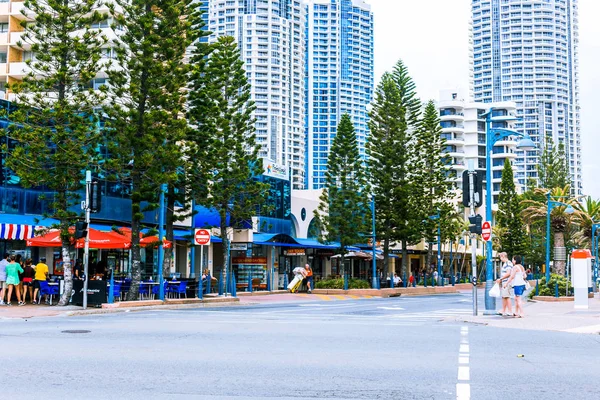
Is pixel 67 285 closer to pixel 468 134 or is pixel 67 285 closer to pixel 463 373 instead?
pixel 463 373

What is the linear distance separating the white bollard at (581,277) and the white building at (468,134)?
106356mm

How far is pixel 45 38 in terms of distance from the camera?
28.8 metres

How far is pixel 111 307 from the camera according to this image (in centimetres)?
2608

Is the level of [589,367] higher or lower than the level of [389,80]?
lower

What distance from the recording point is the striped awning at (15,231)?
32.8 m

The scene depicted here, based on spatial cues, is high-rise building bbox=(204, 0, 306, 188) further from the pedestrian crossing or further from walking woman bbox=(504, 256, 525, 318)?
walking woman bbox=(504, 256, 525, 318)

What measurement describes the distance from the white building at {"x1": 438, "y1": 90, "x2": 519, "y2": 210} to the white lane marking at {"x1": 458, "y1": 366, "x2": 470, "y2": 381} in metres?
126

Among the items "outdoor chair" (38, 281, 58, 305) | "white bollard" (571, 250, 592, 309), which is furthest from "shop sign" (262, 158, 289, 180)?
"white bollard" (571, 250, 592, 309)

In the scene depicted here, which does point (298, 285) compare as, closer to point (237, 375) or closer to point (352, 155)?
point (352, 155)

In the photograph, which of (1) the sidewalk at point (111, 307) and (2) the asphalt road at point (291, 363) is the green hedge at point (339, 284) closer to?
(1) the sidewalk at point (111, 307)

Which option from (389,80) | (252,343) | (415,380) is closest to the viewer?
(415,380)

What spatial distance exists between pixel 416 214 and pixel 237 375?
152 feet

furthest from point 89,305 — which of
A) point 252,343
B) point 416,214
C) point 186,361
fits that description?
point 416,214

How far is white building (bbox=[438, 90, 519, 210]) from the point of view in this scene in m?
136
